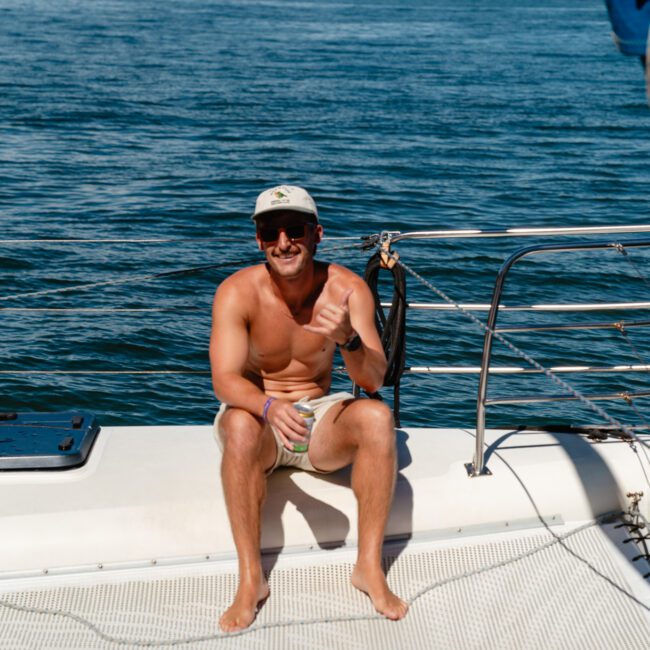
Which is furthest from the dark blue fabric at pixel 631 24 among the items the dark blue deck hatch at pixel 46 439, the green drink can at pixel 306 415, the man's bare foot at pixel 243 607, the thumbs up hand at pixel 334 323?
the dark blue deck hatch at pixel 46 439

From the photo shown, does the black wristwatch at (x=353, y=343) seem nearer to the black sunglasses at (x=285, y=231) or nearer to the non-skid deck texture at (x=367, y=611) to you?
the black sunglasses at (x=285, y=231)

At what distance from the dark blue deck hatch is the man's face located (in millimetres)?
935

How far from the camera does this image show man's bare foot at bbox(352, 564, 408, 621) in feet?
10.3

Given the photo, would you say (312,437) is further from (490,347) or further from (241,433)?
(490,347)

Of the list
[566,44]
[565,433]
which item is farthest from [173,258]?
[566,44]

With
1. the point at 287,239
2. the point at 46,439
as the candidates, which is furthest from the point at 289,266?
the point at 46,439

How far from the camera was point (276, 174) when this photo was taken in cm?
1490

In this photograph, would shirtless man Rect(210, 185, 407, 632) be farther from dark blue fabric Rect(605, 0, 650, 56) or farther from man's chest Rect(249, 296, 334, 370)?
dark blue fabric Rect(605, 0, 650, 56)

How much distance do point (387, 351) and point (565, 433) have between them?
2.70ft

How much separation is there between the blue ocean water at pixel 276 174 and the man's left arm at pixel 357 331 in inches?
28.9

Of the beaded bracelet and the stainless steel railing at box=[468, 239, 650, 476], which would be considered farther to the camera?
the stainless steel railing at box=[468, 239, 650, 476]

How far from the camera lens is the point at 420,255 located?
1095 cm

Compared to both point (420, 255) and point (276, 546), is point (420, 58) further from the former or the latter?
point (276, 546)

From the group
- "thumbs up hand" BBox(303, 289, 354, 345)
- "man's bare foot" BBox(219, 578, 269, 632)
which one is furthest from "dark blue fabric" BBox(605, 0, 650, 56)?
"man's bare foot" BBox(219, 578, 269, 632)
